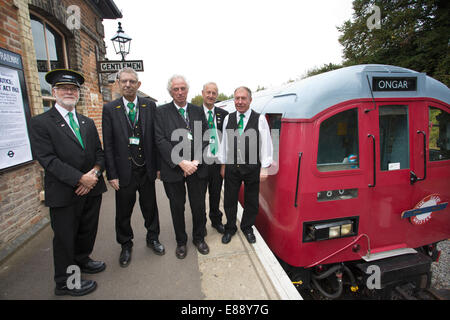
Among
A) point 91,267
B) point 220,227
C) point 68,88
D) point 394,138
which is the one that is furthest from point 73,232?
point 394,138

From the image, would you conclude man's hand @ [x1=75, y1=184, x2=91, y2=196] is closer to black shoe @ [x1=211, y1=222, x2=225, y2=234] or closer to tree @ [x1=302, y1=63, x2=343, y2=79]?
black shoe @ [x1=211, y1=222, x2=225, y2=234]

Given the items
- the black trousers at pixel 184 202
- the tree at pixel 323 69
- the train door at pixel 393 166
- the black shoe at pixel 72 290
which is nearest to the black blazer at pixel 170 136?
the black trousers at pixel 184 202

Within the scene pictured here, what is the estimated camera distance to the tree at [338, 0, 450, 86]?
1228 centimetres

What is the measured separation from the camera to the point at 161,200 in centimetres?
486

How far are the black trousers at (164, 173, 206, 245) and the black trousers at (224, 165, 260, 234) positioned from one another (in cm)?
34

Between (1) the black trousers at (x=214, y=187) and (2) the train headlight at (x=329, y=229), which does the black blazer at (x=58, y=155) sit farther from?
(2) the train headlight at (x=329, y=229)

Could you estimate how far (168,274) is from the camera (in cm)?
248

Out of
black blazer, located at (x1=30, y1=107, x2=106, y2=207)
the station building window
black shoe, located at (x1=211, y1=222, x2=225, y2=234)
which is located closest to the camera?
black blazer, located at (x1=30, y1=107, x2=106, y2=207)

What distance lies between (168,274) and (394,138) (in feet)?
9.70

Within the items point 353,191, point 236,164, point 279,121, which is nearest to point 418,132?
point 353,191

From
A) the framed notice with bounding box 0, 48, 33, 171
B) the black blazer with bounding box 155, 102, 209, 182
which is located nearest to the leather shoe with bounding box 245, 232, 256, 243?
the black blazer with bounding box 155, 102, 209, 182

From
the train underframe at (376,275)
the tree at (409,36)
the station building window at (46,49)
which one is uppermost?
the tree at (409,36)

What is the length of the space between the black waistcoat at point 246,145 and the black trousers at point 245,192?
0.06 m

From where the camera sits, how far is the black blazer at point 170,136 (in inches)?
101
